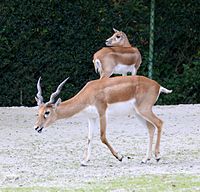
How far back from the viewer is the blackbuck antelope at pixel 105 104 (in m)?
9.11

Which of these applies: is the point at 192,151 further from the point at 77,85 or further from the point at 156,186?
the point at 77,85

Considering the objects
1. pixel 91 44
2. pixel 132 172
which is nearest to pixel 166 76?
pixel 91 44

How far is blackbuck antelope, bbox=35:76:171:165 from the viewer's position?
29.9ft

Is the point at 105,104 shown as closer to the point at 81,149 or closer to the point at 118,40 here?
the point at 81,149

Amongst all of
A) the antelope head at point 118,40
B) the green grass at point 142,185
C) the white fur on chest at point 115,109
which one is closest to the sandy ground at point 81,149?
the green grass at point 142,185

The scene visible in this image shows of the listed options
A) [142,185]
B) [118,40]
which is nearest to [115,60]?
[118,40]

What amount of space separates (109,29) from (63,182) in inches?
335

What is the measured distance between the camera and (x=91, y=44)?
52.7ft

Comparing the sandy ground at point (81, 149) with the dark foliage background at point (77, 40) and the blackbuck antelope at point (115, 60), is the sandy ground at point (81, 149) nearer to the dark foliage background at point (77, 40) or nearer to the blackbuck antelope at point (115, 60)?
the blackbuck antelope at point (115, 60)

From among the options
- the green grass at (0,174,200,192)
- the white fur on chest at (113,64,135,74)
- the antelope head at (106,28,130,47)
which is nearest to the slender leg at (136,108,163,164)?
the green grass at (0,174,200,192)

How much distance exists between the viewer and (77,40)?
52.6 ft

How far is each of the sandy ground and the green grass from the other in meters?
0.27

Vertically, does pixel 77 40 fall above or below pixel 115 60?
below

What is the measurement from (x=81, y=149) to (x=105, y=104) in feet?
4.41
